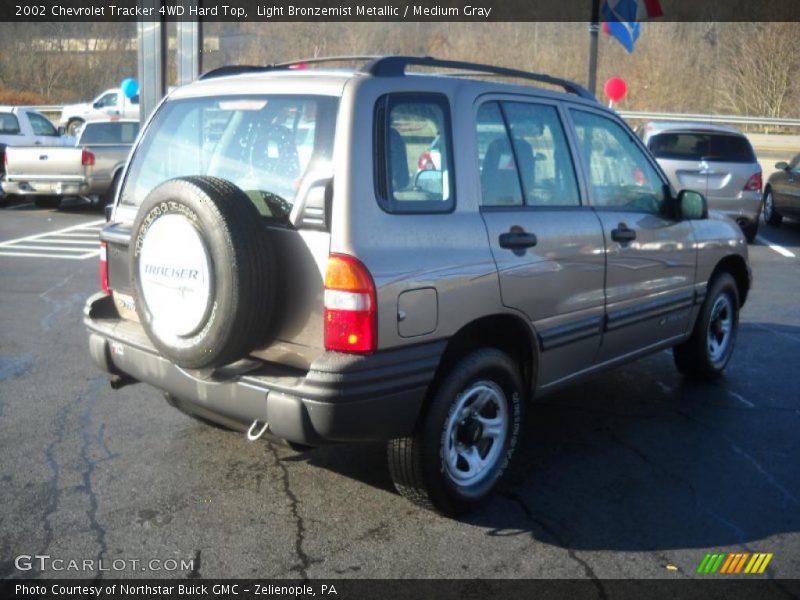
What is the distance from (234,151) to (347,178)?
78 cm

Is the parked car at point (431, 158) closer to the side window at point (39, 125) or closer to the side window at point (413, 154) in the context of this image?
the side window at point (413, 154)

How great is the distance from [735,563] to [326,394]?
180 cm

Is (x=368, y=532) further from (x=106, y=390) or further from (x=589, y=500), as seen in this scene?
(x=106, y=390)

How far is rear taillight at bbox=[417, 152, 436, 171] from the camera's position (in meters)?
3.86

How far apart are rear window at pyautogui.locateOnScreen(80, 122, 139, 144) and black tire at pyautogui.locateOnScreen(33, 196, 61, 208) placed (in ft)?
4.85

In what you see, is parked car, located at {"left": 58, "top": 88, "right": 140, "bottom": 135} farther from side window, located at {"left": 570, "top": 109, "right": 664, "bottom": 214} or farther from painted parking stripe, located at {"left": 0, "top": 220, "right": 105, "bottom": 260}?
side window, located at {"left": 570, "top": 109, "right": 664, "bottom": 214}

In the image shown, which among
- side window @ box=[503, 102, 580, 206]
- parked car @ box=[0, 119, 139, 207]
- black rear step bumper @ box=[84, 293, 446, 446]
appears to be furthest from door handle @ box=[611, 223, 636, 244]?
parked car @ box=[0, 119, 139, 207]

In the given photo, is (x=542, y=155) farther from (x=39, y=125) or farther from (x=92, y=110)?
(x=92, y=110)

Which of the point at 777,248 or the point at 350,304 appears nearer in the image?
the point at 350,304

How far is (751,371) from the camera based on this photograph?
21.6 ft

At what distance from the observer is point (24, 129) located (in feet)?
60.2

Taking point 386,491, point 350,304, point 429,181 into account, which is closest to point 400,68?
point 429,181

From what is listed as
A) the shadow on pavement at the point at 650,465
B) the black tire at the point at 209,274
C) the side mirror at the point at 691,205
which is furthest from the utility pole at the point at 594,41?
the black tire at the point at 209,274
